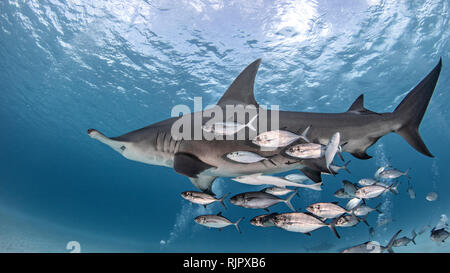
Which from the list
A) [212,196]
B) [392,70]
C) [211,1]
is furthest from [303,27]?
[212,196]

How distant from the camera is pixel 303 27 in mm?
12805

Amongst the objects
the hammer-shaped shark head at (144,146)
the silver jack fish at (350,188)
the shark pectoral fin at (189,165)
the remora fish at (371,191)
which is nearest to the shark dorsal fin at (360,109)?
the silver jack fish at (350,188)

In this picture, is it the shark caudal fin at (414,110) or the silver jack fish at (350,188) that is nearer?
the shark caudal fin at (414,110)

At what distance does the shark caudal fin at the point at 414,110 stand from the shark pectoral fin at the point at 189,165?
107 inches

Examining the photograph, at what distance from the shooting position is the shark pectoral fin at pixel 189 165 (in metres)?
2.76

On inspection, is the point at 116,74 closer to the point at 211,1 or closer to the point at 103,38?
the point at 103,38

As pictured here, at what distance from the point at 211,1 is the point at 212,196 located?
11.2 m

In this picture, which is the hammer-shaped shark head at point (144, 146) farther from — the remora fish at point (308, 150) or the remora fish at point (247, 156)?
the remora fish at point (308, 150)

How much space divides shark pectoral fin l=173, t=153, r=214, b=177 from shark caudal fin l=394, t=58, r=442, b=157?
2.71 meters

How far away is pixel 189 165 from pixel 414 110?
3129mm

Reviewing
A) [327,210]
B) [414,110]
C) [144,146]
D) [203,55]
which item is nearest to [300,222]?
[327,210]

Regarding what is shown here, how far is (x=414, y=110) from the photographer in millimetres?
3025

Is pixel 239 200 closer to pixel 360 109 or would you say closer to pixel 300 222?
pixel 300 222

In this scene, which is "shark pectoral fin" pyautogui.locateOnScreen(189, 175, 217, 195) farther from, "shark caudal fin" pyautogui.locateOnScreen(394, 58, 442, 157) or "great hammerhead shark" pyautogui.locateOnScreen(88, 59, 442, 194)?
"shark caudal fin" pyautogui.locateOnScreen(394, 58, 442, 157)
